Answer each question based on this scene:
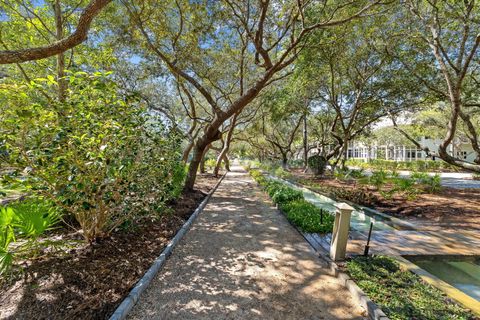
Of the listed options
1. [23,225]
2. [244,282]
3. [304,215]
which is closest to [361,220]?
[304,215]

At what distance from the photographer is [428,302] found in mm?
2842

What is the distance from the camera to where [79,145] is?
3230mm

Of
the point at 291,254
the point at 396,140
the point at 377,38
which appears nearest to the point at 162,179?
the point at 291,254

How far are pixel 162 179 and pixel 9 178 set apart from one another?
2352 mm

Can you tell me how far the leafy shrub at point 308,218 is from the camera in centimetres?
554

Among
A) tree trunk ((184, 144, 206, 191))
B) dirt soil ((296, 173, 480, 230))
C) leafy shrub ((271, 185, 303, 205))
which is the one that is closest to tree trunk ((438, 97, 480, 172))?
dirt soil ((296, 173, 480, 230))

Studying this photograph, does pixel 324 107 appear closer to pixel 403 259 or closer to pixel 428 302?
pixel 403 259

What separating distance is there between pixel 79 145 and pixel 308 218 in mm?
5166

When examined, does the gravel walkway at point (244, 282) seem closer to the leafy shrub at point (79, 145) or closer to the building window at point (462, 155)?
the leafy shrub at point (79, 145)

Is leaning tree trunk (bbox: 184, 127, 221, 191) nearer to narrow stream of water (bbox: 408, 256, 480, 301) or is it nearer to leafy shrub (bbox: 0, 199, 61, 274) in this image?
leafy shrub (bbox: 0, 199, 61, 274)

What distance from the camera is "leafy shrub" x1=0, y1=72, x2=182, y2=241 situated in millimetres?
3047

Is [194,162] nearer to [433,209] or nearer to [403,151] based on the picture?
[433,209]

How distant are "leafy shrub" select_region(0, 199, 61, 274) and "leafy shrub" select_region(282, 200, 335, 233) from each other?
4.88 meters

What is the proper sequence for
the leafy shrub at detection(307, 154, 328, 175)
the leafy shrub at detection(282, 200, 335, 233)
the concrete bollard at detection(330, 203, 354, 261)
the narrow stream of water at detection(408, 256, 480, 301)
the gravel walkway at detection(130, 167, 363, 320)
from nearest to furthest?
the gravel walkway at detection(130, 167, 363, 320)
the narrow stream of water at detection(408, 256, 480, 301)
the concrete bollard at detection(330, 203, 354, 261)
the leafy shrub at detection(282, 200, 335, 233)
the leafy shrub at detection(307, 154, 328, 175)
